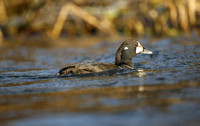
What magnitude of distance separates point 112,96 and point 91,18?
11.6 metres

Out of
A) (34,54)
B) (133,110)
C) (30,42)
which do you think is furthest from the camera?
(30,42)

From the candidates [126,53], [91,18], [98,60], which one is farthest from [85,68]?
[91,18]

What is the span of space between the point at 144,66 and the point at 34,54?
5724 millimetres

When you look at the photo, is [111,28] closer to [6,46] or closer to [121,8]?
[121,8]

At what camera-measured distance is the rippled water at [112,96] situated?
420 cm

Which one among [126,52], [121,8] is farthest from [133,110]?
[121,8]

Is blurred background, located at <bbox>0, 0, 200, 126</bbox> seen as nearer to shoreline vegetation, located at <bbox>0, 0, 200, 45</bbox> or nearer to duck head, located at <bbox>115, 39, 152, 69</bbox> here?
shoreline vegetation, located at <bbox>0, 0, 200, 45</bbox>

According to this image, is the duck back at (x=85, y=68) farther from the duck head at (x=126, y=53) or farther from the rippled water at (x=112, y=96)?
the duck head at (x=126, y=53)

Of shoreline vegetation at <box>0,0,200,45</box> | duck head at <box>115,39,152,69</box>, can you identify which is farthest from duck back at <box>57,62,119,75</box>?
shoreline vegetation at <box>0,0,200,45</box>

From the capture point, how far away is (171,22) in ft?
51.3

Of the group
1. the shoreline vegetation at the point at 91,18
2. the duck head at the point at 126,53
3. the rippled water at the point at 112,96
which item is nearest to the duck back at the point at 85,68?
the rippled water at the point at 112,96

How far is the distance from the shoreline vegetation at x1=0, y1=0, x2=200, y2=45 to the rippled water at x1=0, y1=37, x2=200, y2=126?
5.90 meters

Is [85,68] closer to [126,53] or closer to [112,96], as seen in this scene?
[126,53]

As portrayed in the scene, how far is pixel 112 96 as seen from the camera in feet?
17.3
